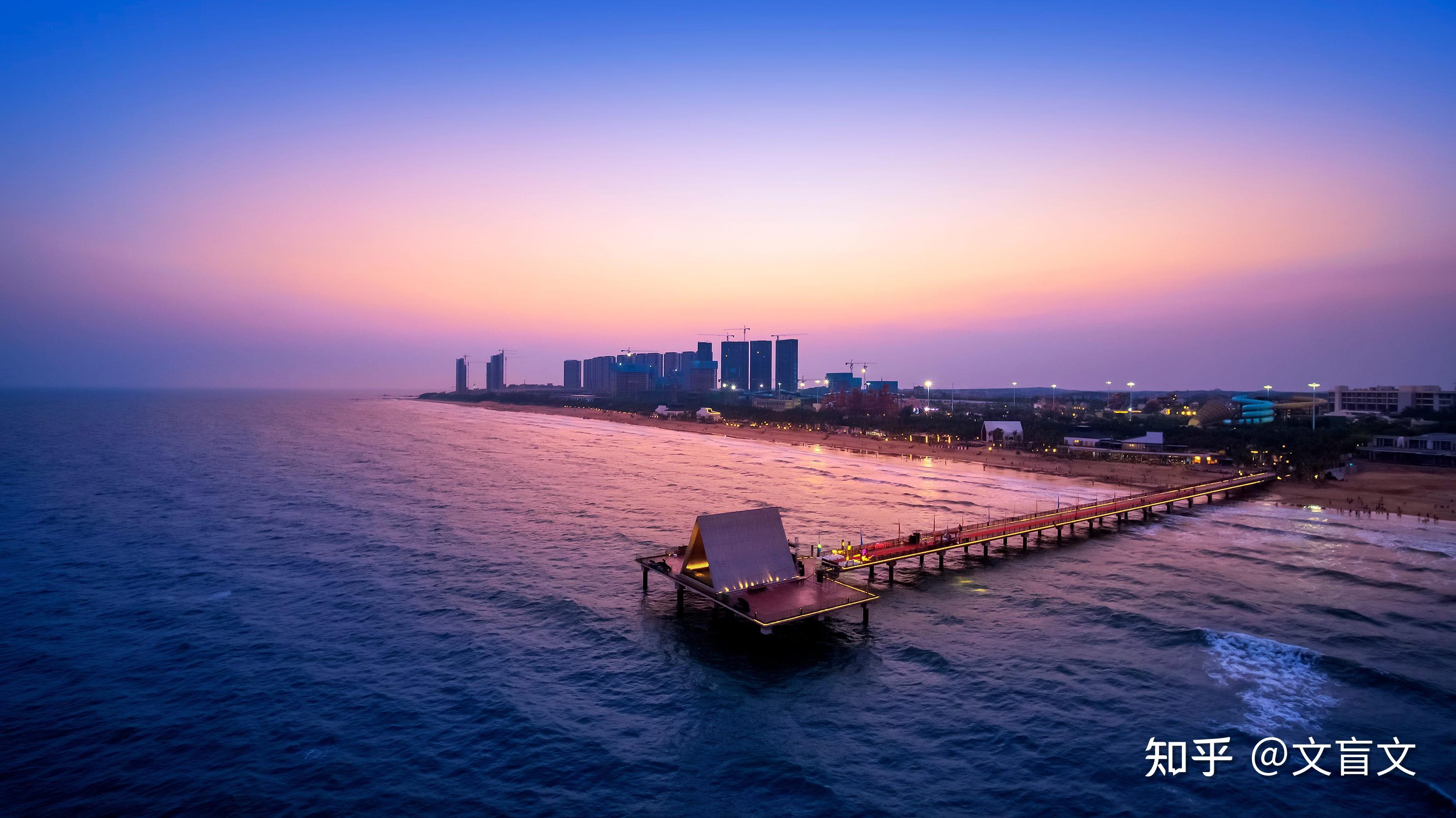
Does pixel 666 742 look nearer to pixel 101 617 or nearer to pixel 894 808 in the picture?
pixel 894 808

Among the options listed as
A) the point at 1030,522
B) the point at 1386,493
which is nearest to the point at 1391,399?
the point at 1386,493

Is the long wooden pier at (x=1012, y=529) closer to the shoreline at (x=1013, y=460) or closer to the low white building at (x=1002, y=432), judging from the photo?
the shoreline at (x=1013, y=460)

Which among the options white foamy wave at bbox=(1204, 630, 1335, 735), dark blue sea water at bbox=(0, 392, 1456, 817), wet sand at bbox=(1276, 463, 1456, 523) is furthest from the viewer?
wet sand at bbox=(1276, 463, 1456, 523)

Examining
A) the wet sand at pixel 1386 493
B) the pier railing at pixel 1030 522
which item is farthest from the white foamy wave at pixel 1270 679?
the wet sand at pixel 1386 493

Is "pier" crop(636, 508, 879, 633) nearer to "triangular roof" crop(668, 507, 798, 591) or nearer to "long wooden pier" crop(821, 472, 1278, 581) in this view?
"triangular roof" crop(668, 507, 798, 591)

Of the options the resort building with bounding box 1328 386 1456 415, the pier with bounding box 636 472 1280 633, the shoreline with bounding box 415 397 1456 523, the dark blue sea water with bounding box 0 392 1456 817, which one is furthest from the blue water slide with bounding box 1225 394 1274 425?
the pier with bounding box 636 472 1280 633
